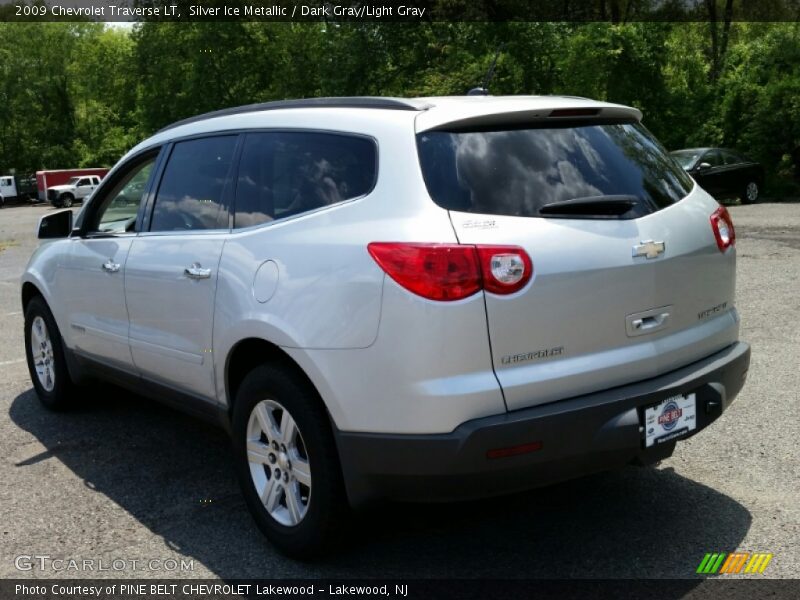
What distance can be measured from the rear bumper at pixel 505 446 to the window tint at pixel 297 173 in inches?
40.2

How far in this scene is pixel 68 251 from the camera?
220 inches

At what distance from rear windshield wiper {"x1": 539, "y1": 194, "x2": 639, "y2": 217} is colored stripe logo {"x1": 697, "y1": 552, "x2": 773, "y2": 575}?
4.62 ft

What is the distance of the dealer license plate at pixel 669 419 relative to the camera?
342cm

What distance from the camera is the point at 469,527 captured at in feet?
13.3

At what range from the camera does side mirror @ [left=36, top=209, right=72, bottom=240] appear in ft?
19.0

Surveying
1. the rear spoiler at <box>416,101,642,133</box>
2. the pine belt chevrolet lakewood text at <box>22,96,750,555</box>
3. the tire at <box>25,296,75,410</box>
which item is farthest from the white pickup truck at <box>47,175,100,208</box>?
the rear spoiler at <box>416,101,642,133</box>

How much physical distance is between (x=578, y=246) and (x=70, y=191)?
1977 inches

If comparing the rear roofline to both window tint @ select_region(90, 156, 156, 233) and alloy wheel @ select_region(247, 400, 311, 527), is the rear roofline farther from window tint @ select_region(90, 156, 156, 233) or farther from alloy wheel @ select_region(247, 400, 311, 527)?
window tint @ select_region(90, 156, 156, 233)

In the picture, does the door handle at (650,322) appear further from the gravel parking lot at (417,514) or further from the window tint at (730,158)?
the window tint at (730,158)

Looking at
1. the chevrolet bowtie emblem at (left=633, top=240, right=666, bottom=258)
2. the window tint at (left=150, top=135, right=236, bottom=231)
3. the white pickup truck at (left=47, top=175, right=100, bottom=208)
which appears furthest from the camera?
the white pickup truck at (left=47, top=175, right=100, bottom=208)

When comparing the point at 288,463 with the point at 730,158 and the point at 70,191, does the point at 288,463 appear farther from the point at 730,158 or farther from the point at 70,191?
the point at 70,191

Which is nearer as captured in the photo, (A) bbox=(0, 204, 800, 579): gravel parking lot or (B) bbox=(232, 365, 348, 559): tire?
(B) bbox=(232, 365, 348, 559): tire

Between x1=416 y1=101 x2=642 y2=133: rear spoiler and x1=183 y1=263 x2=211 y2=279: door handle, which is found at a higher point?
x1=416 y1=101 x2=642 y2=133: rear spoiler

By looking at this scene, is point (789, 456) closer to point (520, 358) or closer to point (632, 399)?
point (632, 399)
